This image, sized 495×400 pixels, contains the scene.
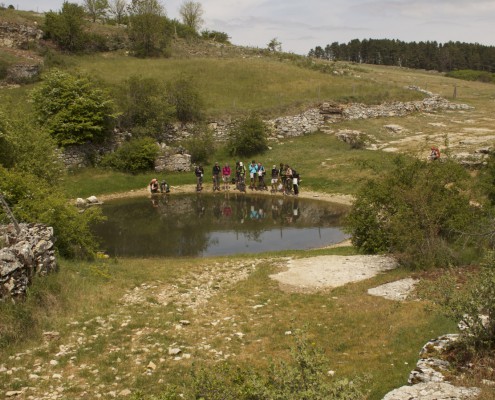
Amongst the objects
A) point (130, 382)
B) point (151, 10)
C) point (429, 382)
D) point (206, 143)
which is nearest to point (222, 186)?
point (206, 143)

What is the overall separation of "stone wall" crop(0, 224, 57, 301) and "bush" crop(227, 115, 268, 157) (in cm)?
2517

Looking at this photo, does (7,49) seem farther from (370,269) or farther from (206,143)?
(370,269)

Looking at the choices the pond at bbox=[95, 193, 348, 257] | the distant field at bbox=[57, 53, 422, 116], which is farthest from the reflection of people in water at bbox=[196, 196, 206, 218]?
the distant field at bbox=[57, 53, 422, 116]

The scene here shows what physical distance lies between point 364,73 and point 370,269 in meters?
57.8

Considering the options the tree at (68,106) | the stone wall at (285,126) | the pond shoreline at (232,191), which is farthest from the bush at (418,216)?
the tree at (68,106)

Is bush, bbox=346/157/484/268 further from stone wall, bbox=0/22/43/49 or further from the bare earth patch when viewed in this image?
stone wall, bbox=0/22/43/49

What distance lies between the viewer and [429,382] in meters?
6.98

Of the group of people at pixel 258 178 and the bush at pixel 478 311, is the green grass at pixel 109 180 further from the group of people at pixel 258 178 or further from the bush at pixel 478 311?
the bush at pixel 478 311

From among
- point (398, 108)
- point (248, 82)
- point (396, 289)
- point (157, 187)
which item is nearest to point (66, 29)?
point (248, 82)

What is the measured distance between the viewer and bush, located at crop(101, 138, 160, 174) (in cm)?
3578

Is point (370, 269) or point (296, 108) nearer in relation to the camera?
point (370, 269)

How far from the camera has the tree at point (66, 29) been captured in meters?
54.5

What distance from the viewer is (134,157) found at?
3578 cm

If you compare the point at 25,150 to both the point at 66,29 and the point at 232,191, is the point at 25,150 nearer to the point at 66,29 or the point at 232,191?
the point at 232,191
